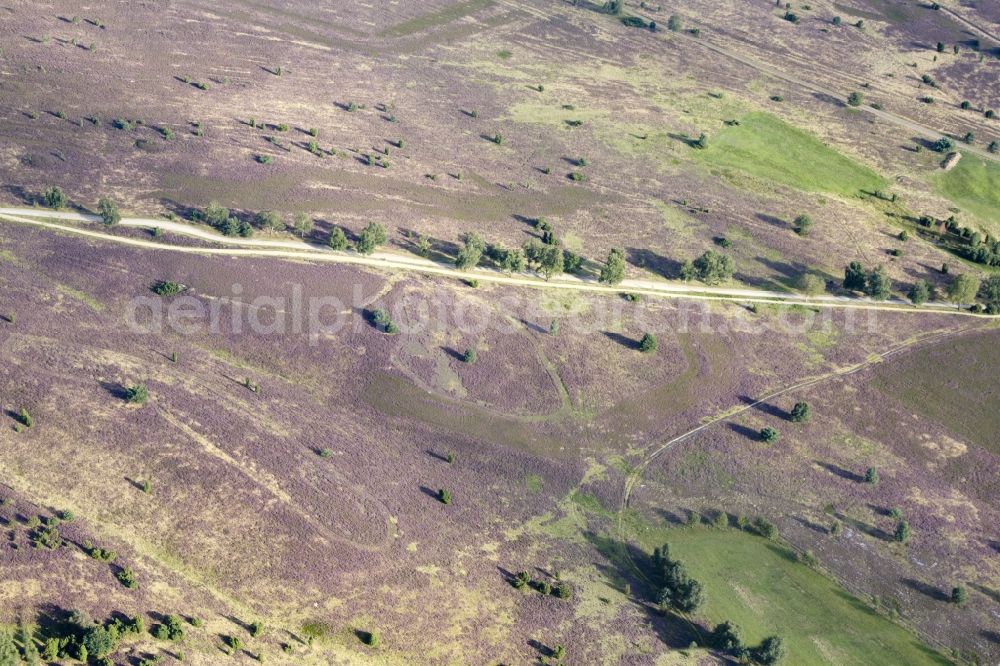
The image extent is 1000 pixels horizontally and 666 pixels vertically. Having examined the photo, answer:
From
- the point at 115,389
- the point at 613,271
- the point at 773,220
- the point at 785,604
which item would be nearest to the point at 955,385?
the point at 773,220

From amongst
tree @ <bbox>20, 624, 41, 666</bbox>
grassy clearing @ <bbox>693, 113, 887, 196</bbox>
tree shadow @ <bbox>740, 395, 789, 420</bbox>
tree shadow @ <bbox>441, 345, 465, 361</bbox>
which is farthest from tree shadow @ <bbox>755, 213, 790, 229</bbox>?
tree @ <bbox>20, 624, 41, 666</bbox>

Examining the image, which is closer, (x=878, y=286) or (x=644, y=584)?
(x=644, y=584)

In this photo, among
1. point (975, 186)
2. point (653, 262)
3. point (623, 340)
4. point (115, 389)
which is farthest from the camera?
point (975, 186)

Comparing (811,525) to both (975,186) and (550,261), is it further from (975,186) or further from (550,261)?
(975,186)

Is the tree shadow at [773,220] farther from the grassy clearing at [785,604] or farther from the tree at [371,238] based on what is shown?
the grassy clearing at [785,604]

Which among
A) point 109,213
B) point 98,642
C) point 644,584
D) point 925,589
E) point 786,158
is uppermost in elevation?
point 786,158

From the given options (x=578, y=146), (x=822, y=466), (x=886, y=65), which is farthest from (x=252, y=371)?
(x=886, y=65)

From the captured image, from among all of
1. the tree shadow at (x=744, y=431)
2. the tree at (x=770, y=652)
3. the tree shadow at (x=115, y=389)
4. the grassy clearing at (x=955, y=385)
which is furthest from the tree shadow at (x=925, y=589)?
the tree shadow at (x=115, y=389)

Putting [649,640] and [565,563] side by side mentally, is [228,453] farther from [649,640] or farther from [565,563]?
[649,640]
